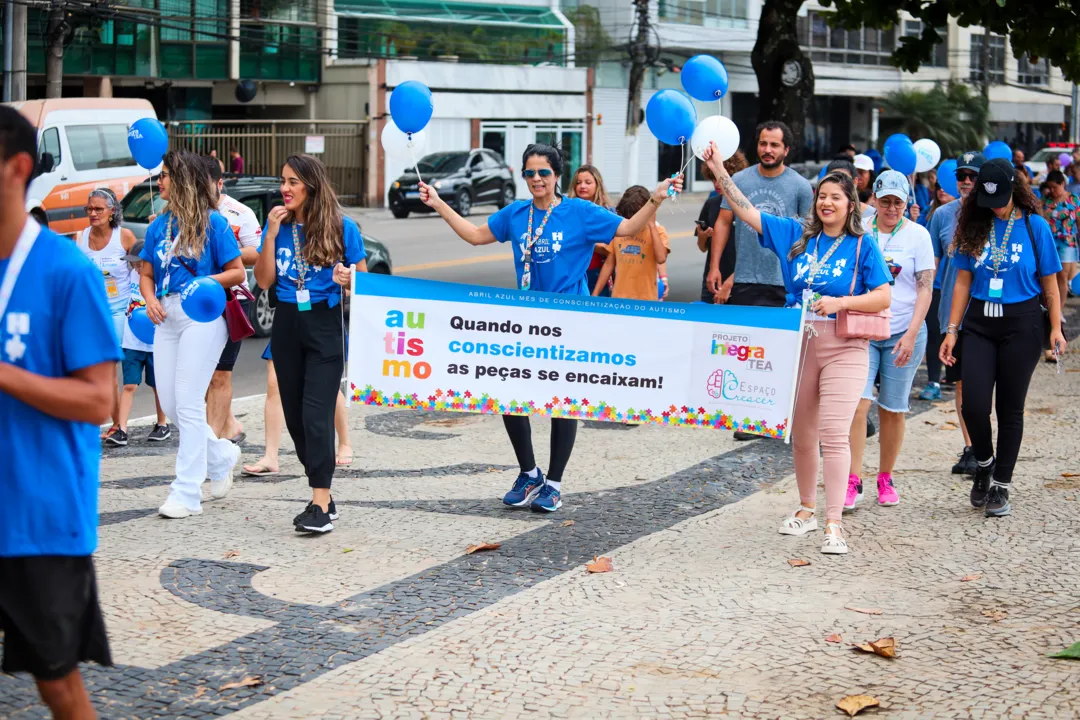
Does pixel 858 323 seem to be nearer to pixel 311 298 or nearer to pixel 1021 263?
pixel 1021 263

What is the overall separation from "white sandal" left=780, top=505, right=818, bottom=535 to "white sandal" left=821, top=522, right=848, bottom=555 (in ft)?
0.88

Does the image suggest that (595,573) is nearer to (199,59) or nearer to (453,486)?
(453,486)

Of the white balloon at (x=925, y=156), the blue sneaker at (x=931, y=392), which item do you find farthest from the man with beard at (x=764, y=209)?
the white balloon at (x=925, y=156)

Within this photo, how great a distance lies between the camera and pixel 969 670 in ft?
16.0

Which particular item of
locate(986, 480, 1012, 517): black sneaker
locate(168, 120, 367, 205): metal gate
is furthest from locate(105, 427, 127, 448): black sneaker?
locate(168, 120, 367, 205): metal gate

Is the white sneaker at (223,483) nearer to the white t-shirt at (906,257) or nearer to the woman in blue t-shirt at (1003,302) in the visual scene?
the white t-shirt at (906,257)

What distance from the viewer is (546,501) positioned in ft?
23.5

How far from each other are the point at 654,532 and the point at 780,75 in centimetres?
1177

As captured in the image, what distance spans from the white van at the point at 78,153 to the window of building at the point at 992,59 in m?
51.5

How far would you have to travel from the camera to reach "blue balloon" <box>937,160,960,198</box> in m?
10.7

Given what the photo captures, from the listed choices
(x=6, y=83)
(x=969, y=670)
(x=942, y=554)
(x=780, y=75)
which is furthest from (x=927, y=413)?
(x=6, y=83)

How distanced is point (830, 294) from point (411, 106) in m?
2.34

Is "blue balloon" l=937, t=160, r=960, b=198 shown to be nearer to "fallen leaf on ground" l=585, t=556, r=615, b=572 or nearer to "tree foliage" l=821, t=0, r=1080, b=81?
"tree foliage" l=821, t=0, r=1080, b=81

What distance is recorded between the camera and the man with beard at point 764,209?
8.61 metres
